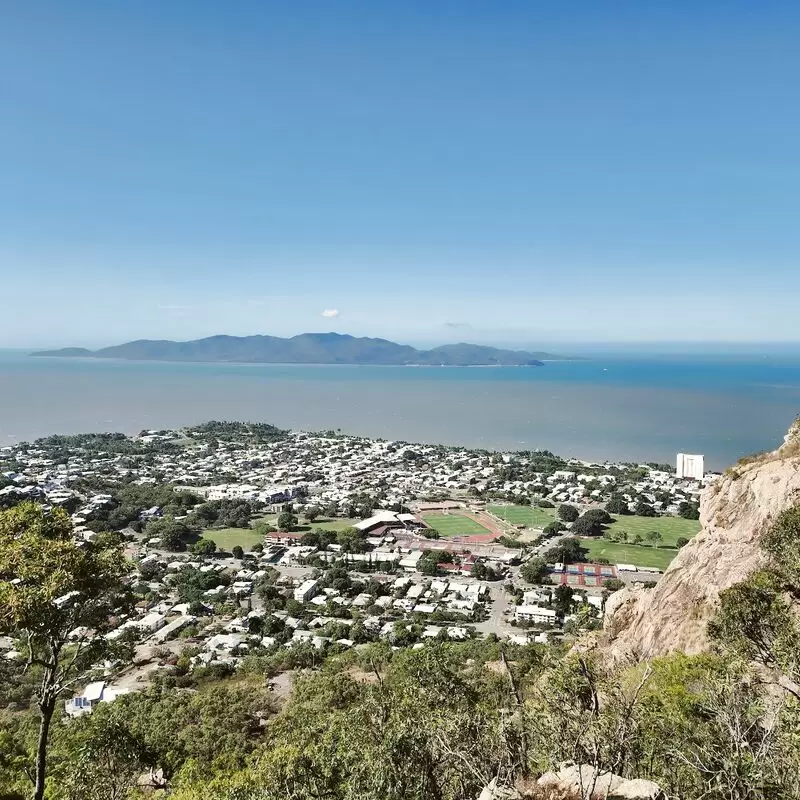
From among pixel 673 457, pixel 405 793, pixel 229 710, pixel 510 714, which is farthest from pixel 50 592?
pixel 673 457

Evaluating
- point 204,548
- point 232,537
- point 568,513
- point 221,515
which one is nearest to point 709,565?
point 568,513

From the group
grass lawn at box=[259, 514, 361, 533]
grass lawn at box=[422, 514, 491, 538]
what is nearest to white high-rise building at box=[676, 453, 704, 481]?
grass lawn at box=[422, 514, 491, 538]

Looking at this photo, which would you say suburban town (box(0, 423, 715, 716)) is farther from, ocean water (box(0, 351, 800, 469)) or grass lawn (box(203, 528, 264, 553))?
ocean water (box(0, 351, 800, 469))

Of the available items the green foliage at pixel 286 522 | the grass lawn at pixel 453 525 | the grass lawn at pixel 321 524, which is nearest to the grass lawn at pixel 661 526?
the grass lawn at pixel 453 525

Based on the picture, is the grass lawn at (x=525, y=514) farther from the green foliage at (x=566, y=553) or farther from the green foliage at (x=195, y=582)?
the green foliage at (x=195, y=582)

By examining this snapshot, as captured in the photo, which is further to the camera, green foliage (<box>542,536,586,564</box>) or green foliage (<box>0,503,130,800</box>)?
green foliage (<box>542,536,586,564</box>)

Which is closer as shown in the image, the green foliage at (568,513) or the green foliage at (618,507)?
the green foliage at (568,513)

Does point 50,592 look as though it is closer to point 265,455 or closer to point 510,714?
point 510,714
